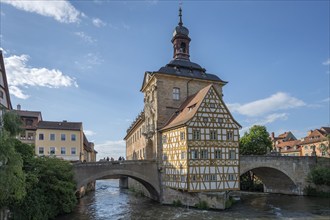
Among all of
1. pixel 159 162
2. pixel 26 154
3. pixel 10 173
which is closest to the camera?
pixel 10 173

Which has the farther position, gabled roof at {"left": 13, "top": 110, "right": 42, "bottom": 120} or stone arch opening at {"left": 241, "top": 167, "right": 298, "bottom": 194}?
gabled roof at {"left": 13, "top": 110, "right": 42, "bottom": 120}

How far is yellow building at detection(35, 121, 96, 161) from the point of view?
39.1 metres

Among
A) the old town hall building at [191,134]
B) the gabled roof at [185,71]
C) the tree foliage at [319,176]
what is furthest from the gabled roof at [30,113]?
the tree foliage at [319,176]

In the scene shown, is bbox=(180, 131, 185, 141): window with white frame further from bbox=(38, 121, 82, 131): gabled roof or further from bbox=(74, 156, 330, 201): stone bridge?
bbox=(38, 121, 82, 131): gabled roof

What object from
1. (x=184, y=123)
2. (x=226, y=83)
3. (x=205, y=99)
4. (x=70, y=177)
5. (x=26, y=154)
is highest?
(x=226, y=83)

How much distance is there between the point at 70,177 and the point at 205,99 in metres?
12.9

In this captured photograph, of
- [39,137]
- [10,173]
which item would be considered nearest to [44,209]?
[10,173]

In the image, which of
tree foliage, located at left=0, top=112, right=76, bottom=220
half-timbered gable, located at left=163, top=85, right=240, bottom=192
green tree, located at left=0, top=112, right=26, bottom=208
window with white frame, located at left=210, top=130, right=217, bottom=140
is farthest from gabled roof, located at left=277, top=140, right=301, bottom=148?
green tree, located at left=0, top=112, right=26, bottom=208

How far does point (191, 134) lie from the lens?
25.5 m

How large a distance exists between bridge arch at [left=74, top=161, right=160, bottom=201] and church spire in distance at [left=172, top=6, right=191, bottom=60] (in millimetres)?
13525

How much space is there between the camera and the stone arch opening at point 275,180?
36.5m

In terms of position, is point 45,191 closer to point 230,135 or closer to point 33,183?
point 33,183

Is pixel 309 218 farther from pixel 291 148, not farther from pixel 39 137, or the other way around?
pixel 291 148

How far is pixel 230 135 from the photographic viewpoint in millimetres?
27156
